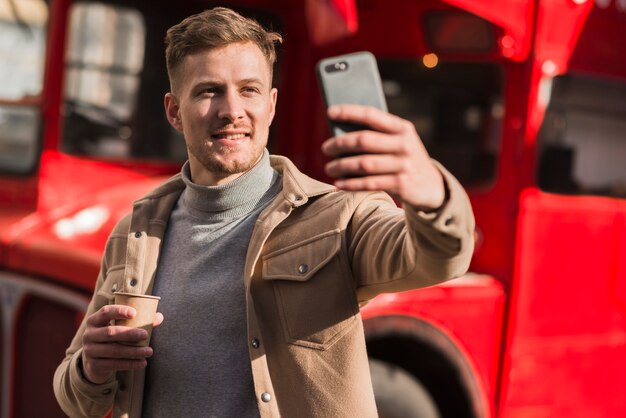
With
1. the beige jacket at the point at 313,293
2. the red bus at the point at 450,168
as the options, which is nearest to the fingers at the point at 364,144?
the beige jacket at the point at 313,293

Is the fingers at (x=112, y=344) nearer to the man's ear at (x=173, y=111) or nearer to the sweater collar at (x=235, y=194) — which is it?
the sweater collar at (x=235, y=194)

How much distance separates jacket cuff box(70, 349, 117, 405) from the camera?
1812 mm

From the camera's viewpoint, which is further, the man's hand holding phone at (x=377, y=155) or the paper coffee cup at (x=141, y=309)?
the paper coffee cup at (x=141, y=309)

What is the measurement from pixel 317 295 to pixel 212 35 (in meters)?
0.54

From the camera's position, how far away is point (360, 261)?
1.69m

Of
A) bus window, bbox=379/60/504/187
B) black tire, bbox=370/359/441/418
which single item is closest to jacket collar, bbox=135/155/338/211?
black tire, bbox=370/359/441/418

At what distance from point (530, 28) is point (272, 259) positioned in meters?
2.15

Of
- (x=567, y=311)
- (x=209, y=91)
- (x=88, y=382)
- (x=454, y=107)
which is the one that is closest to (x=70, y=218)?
(x=88, y=382)

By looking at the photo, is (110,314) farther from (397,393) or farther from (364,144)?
(397,393)

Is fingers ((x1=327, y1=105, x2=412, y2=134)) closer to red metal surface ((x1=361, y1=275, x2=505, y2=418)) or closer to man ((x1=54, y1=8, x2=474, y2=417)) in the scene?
man ((x1=54, y1=8, x2=474, y2=417))

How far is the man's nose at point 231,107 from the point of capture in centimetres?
173

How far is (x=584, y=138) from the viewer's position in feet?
12.9

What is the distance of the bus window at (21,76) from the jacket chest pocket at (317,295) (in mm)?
2002

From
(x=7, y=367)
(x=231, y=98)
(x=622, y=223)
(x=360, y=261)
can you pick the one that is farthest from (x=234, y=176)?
(x=622, y=223)
